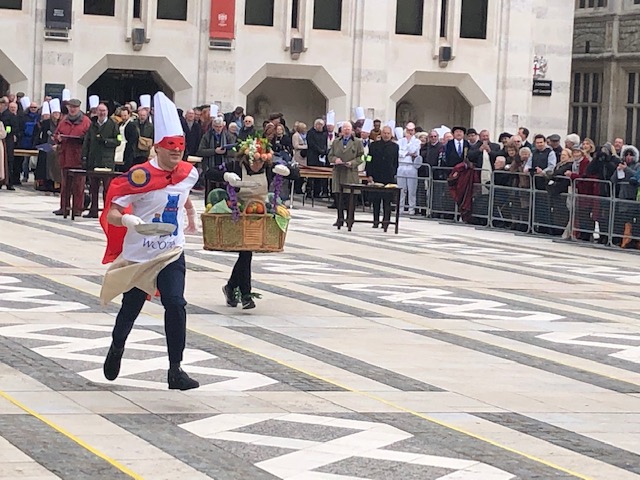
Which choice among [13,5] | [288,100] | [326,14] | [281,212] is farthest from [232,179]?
[288,100]

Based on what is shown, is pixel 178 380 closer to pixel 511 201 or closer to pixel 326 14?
pixel 511 201

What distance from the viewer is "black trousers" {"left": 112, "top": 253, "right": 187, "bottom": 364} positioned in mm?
11156

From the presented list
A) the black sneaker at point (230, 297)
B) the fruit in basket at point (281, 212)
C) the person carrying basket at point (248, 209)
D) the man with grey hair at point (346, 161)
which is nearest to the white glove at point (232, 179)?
the person carrying basket at point (248, 209)

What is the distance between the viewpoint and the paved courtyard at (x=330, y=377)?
9.29 meters

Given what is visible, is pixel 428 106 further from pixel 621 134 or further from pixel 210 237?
pixel 210 237

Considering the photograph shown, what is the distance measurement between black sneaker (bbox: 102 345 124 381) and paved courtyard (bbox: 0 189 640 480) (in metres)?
0.07

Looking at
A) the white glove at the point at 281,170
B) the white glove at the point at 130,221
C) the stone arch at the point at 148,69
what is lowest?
the white glove at the point at 130,221

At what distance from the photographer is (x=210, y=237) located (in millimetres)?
15719

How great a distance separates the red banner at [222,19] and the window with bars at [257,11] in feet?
3.50

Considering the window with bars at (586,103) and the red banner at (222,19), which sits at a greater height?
the red banner at (222,19)

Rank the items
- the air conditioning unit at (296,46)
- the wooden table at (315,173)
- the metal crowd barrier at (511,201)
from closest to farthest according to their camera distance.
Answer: the metal crowd barrier at (511,201) < the wooden table at (315,173) < the air conditioning unit at (296,46)

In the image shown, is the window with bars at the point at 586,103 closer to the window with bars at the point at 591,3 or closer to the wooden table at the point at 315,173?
the window with bars at the point at 591,3

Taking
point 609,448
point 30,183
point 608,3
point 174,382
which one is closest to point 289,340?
point 174,382

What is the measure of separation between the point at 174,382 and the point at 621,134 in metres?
43.4
